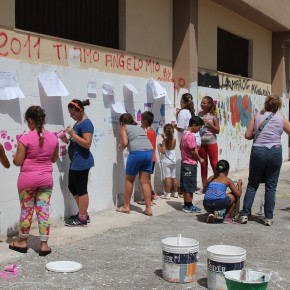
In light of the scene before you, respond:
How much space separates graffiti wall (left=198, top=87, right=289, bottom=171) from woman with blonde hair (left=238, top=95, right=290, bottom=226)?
388 cm

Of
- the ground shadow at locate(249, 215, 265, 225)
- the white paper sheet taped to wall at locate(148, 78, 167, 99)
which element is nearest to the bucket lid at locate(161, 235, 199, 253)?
the ground shadow at locate(249, 215, 265, 225)

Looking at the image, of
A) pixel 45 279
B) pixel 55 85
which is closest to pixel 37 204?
pixel 45 279

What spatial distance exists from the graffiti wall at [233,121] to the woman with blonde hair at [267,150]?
3880 mm

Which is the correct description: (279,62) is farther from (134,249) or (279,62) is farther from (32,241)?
(32,241)

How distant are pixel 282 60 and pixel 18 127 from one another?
12014 mm

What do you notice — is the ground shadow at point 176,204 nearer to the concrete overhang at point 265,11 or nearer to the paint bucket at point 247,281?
the paint bucket at point 247,281

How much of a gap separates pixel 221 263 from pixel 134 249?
5.51 ft

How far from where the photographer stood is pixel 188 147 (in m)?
7.55

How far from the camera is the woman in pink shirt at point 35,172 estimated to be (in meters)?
5.16

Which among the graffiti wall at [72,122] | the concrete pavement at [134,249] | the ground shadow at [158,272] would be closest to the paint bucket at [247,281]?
the concrete pavement at [134,249]

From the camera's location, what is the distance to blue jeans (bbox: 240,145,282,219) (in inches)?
264

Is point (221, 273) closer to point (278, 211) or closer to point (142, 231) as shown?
point (142, 231)

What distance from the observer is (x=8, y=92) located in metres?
5.86

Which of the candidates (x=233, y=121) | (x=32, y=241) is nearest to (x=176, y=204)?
(x=32, y=241)
